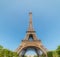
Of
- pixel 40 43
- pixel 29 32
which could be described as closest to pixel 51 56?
pixel 40 43

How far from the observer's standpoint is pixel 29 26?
75.1 metres

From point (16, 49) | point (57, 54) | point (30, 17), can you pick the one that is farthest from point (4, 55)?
point (30, 17)

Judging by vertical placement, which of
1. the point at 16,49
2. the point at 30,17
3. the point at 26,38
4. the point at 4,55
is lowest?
the point at 4,55

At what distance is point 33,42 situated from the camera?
236 feet

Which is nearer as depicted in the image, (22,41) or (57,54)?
(57,54)

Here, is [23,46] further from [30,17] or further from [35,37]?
[30,17]

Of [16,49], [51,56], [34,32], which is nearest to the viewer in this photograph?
[51,56]

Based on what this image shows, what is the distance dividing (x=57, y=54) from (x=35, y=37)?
23705 mm

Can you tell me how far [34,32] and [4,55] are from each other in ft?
92.3

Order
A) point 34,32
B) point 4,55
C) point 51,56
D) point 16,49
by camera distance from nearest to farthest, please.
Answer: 1. point 4,55
2. point 51,56
3. point 16,49
4. point 34,32

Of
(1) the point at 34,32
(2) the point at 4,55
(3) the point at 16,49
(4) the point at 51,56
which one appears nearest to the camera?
(2) the point at 4,55

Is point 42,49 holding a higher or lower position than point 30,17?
lower

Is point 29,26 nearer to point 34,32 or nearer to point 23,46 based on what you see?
point 34,32

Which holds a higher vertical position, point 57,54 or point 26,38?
point 26,38
